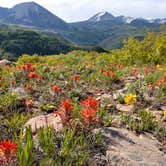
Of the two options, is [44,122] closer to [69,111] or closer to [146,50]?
[69,111]

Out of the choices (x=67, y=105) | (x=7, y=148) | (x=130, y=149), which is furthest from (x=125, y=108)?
(x=7, y=148)

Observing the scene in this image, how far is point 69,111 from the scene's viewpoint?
6270 mm

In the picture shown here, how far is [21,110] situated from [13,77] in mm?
3212

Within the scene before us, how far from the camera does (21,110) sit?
876 centimetres

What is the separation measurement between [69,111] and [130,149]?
1.12m

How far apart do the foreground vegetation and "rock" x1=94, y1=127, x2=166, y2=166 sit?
24cm

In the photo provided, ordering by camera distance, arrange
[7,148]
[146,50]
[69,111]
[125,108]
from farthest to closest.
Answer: [146,50] < [125,108] < [69,111] < [7,148]

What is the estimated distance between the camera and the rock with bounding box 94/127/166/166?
5914mm

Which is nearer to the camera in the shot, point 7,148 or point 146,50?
point 7,148

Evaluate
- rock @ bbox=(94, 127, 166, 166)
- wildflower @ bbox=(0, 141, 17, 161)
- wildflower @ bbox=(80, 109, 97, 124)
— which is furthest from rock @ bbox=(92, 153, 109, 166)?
wildflower @ bbox=(0, 141, 17, 161)

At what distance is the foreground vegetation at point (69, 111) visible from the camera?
561cm

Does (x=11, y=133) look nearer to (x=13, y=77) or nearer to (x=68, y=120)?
(x=68, y=120)

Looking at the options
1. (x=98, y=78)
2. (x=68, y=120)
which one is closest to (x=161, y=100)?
(x=98, y=78)

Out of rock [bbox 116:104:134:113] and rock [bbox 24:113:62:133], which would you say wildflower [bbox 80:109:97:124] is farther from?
rock [bbox 116:104:134:113]
